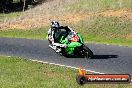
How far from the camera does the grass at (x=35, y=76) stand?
41.9 feet

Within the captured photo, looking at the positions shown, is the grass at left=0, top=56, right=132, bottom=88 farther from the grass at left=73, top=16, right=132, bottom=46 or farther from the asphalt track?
the grass at left=73, top=16, right=132, bottom=46

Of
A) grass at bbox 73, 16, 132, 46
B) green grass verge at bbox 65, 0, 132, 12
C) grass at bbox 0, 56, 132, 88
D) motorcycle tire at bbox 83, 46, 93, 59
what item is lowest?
grass at bbox 73, 16, 132, 46

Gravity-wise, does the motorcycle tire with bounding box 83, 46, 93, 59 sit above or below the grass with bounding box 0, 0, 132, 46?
above

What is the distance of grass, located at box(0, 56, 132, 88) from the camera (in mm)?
12773

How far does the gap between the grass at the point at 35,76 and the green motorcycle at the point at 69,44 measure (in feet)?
10.2

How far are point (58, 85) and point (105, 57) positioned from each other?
27.9 feet

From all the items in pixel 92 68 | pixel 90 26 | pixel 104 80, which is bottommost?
pixel 90 26

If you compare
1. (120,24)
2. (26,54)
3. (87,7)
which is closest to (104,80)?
(26,54)

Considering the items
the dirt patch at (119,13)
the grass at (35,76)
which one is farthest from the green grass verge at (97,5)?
the grass at (35,76)

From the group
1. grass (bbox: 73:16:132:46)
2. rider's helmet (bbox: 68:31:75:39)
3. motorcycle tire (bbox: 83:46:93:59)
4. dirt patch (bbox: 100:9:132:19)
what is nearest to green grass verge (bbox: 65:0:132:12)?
dirt patch (bbox: 100:9:132:19)

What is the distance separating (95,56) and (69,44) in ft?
5.05

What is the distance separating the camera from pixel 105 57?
20.9 metres

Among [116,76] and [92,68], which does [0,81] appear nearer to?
[92,68]

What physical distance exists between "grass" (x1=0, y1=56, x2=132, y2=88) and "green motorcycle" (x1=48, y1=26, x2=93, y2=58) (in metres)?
3.10
